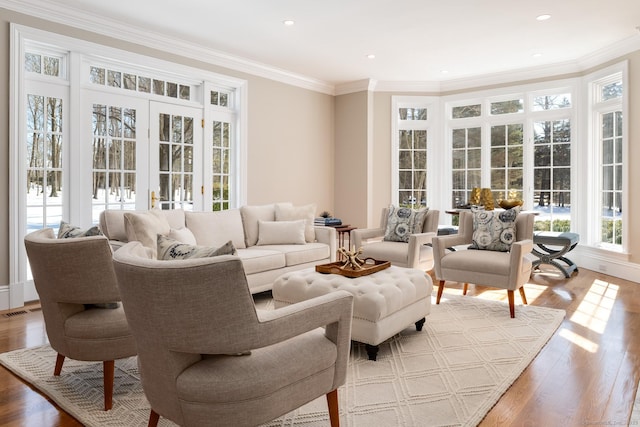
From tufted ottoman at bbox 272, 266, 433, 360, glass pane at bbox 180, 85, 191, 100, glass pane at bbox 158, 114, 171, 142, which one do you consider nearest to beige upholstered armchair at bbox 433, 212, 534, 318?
tufted ottoman at bbox 272, 266, 433, 360

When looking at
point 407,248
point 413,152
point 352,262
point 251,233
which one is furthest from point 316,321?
point 413,152

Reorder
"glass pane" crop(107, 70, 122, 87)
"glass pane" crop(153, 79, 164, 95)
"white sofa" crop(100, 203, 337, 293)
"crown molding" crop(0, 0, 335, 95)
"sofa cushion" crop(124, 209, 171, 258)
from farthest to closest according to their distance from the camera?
"glass pane" crop(153, 79, 164, 95) → "glass pane" crop(107, 70, 122, 87) → "crown molding" crop(0, 0, 335, 95) → "white sofa" crop(100, 203, 337, 293) → "sofa cushion" crop(124, 209, 171, 258)

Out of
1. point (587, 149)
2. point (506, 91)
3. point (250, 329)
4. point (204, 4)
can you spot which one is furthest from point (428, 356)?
point (506, 91)

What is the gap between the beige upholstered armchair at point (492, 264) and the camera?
3.87 m

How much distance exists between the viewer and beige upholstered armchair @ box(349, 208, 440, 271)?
15.7 ft

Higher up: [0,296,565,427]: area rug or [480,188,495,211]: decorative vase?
[480,188,495,211]: decorative vase

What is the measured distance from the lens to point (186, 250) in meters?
2.04

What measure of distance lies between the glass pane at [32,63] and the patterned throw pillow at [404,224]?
396 centimetres

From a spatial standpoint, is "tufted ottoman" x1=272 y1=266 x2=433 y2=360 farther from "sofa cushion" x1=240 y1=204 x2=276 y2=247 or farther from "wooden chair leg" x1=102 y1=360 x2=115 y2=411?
"sofa cushion" x1=240 y1=204 x2=276 y2=247

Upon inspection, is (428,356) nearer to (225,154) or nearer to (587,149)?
(225,154)

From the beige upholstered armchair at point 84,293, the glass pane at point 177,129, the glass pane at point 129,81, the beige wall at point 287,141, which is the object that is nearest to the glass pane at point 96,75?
the glass pane at point 129,81

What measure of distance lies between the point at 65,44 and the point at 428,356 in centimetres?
437

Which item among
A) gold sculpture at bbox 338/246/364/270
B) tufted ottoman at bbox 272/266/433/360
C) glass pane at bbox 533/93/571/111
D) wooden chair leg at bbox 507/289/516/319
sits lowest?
wooden chair leg at bbox 507/289/516/319

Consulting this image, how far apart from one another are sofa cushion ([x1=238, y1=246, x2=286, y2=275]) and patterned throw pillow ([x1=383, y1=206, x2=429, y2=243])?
1403mm
